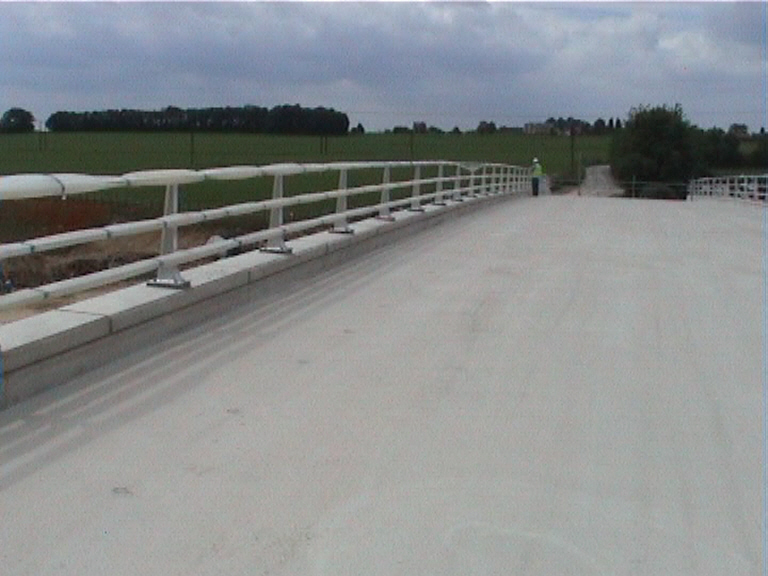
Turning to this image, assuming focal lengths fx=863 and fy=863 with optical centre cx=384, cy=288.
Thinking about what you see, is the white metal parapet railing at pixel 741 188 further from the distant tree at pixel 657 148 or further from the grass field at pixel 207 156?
the distant tree at pixel 657 148

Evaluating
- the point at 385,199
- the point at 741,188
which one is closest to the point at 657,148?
the point at 741,188

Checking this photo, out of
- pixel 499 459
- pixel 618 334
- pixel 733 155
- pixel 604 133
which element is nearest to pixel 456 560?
pixel 499 459

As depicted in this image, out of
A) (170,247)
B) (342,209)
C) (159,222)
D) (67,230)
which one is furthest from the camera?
(67,230)

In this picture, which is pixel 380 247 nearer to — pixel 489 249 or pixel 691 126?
pixel 489 249

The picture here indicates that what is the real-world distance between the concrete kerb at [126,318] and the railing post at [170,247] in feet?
0.31

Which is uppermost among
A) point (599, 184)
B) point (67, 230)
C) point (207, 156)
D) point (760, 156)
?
point (760, 156)

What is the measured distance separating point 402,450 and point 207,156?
61.5 metres

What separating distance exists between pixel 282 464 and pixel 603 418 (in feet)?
6.08

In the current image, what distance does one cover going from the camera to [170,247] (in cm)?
652

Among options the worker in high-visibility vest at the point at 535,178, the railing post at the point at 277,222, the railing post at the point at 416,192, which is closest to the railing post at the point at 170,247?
the railing post at the point at 277,222

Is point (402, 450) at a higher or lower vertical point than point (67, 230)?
higher

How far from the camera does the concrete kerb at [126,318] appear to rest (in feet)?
15.2

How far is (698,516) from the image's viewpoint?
361cm

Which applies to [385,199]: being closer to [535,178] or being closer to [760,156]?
[535,178]
